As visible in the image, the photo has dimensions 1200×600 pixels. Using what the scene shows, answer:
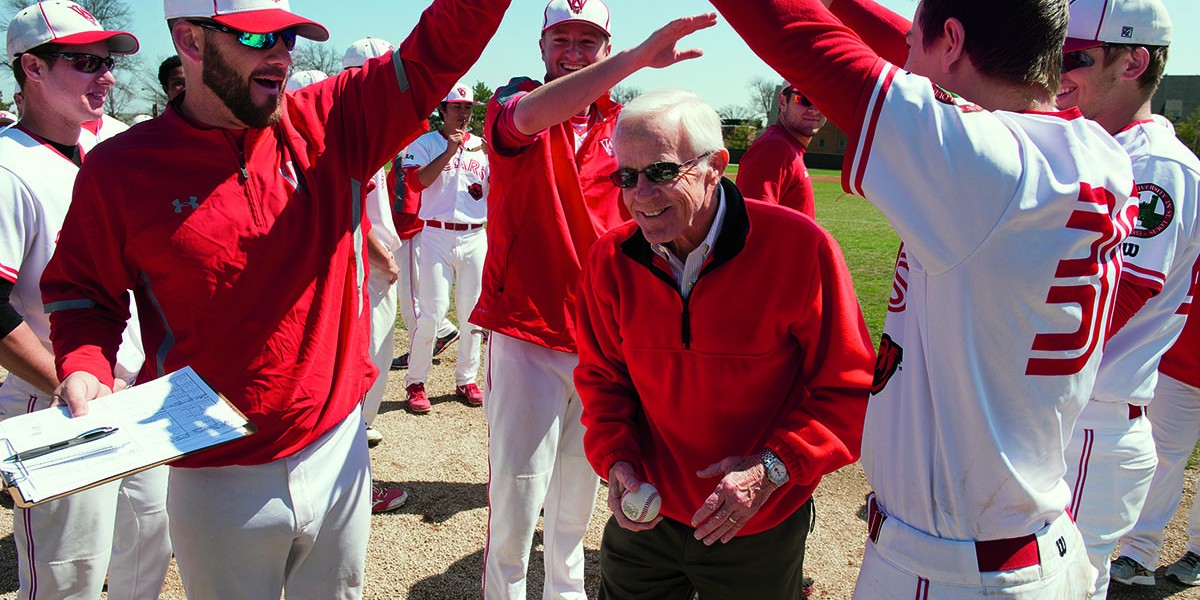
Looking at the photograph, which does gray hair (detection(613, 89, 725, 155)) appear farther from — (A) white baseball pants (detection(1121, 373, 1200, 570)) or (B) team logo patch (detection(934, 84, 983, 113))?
(A) white baseball pants (detection(1121, 373, 1200, 570))

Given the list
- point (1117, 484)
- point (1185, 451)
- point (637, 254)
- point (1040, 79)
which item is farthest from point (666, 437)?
point (1185, 451)

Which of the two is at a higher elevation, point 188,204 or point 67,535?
point 188,204

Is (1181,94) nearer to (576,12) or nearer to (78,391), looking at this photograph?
(576,12)

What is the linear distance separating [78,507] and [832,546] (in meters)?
3.61

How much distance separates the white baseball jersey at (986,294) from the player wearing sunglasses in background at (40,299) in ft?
8.96

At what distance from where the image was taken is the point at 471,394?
6809 millimetres

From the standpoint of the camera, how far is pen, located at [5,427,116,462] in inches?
69.7

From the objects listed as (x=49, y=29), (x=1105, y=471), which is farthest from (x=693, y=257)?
(x=49, y=29)

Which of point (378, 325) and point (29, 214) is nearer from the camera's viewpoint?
Result: point (29, 214)

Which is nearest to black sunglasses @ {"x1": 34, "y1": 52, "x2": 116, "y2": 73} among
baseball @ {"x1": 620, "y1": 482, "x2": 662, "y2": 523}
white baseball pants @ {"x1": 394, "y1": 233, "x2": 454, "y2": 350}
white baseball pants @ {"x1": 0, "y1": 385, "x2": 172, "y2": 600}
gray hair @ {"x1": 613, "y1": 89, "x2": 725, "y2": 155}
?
white baseball pants @ {"x1": 0, "y1": 385, "x2": 172, "y2": 600}

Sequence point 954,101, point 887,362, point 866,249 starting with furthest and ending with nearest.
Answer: point 866,249, point 887,362, point 954,101

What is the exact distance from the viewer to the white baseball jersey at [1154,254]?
251 cm

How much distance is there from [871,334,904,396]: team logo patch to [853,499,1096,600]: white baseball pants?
312 millimetres

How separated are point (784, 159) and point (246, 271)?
3171 mm
